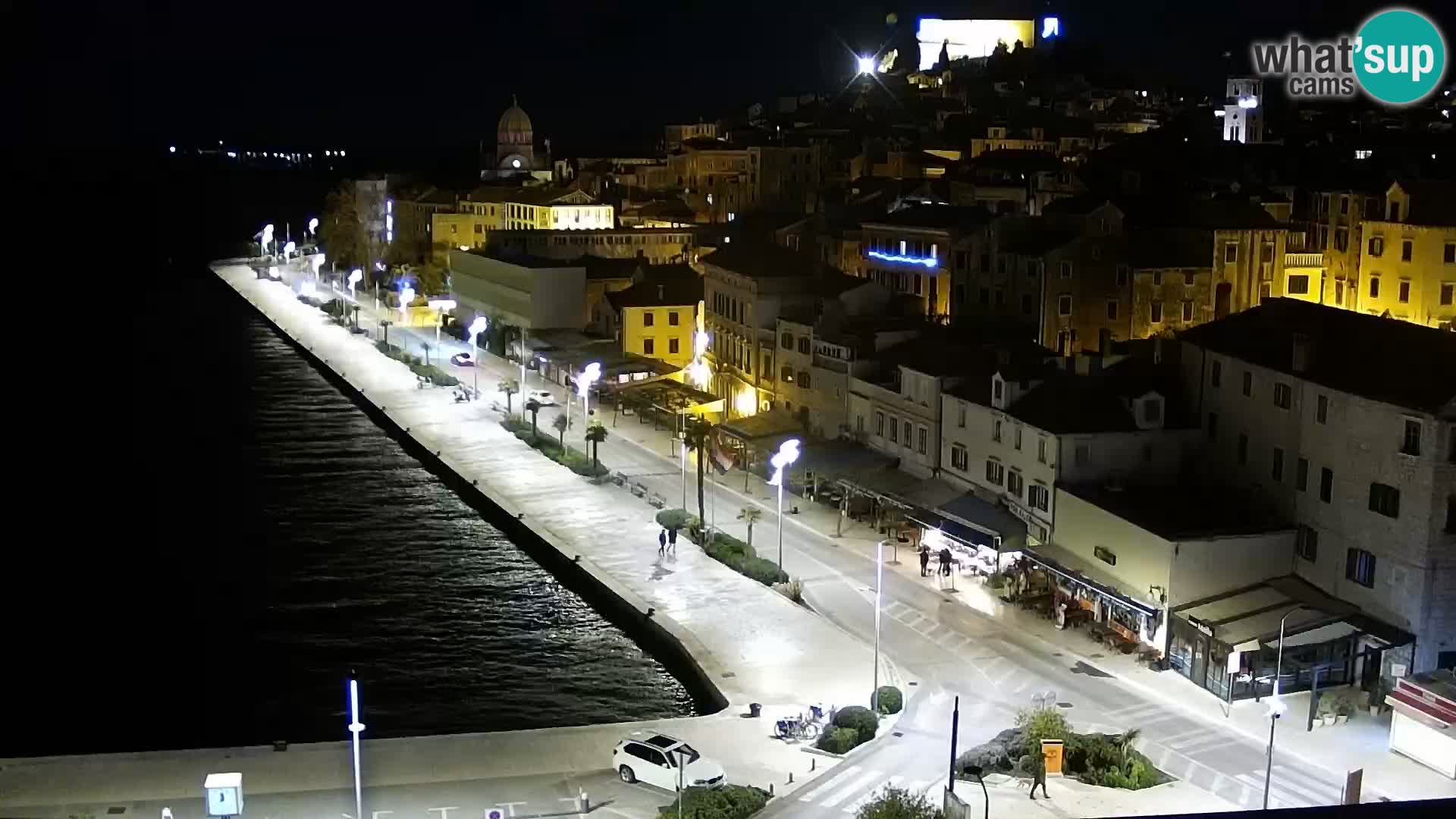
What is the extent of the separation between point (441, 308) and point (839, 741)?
211 feet

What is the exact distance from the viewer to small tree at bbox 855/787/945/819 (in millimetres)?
18531

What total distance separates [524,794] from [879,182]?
5284cm

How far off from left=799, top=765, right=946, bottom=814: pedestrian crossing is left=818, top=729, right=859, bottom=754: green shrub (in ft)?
1.63

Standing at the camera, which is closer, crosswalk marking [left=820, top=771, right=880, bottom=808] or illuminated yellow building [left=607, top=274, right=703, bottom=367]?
crosswalk marking [left=820, top=771, right=880, bottom=808]

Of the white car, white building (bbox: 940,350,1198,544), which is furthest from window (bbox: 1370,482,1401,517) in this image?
the white car

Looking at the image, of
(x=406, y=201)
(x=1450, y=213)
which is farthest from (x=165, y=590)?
(x=406, y=201)

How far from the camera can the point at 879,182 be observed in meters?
71.9

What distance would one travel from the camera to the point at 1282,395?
101 feet

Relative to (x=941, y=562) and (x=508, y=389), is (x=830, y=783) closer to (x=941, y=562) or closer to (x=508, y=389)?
(x=941, y=562)

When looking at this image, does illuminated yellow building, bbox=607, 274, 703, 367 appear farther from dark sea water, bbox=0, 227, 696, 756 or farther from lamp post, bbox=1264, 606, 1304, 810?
lamp post, bbox=1264, 606, 1304, 810

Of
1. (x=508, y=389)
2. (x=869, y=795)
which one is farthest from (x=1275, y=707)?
(x=508, y=389)

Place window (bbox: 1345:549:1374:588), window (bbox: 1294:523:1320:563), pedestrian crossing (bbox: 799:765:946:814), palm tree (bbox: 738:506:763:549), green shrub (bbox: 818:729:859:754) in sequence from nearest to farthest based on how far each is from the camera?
pedestrian crossing (bbox: 799:765:946:814) → green shrub (bbox: 818:729:859:754) → window (bbox: 1345:549:1374:588) → window (bbox: 1294:523:1320:563) → palm tree (bbox: 738:506:763:549)

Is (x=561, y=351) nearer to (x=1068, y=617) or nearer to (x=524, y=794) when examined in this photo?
(x=1068, y=617)

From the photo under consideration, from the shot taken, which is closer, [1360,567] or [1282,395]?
[1360,567]
